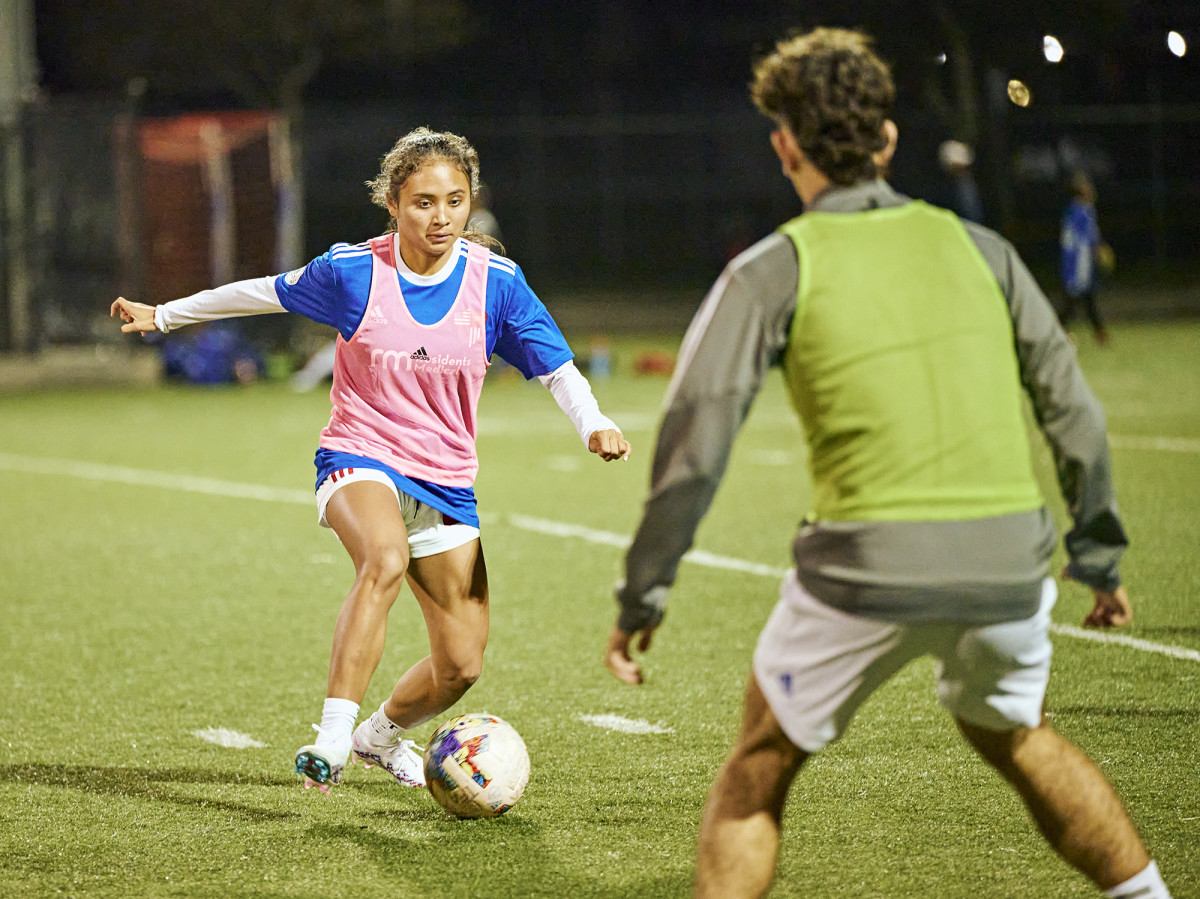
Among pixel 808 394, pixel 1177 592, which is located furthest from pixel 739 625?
pixel 808 394

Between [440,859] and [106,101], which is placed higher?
[106,101]

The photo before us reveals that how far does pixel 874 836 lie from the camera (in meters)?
4.64

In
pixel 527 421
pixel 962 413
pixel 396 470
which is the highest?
pixel 962 413

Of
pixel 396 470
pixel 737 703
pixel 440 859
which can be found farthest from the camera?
pixel 737 703

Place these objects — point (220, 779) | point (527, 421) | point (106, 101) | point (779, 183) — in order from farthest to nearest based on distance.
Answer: point (779, 183), point (106, 101), point (527, 421), point (220, 779)

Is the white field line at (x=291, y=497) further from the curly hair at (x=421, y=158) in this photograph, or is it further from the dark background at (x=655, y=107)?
the dark background at (x=655, y=107)

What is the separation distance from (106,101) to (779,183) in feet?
57.9

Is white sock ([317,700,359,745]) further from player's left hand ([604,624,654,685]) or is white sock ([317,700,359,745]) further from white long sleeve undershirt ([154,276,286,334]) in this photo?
player's left hand ([604,624,654,685])

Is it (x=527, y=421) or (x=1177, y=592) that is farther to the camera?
(x=527, y=421)

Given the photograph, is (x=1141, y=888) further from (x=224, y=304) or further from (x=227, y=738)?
(x=227, y=738)

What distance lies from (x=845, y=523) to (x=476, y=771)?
202 centimetres

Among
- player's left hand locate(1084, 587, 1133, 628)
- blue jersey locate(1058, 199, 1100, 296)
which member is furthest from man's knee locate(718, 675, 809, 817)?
blue jersey locate(1058, 199, 1100, 296)

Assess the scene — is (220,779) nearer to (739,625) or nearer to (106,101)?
(739,625)

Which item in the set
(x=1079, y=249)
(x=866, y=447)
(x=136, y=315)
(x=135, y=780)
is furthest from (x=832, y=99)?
(x=1079, y=249)
